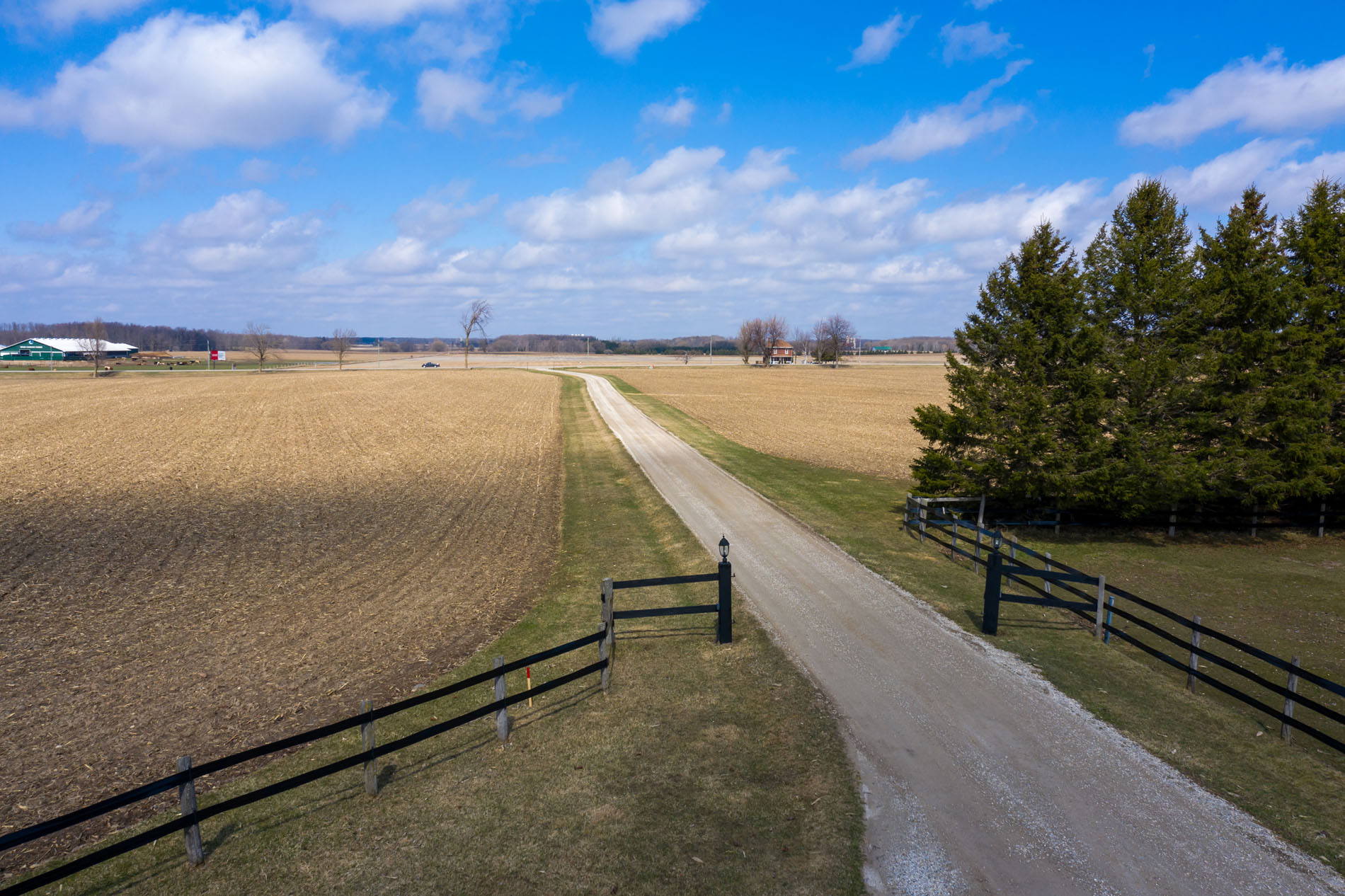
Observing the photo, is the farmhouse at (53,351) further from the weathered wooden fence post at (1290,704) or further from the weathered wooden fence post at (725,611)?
the weathered wooden fence post at (1290,704)

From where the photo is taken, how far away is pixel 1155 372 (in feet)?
61.6

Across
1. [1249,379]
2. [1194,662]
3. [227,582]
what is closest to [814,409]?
[1249,379]

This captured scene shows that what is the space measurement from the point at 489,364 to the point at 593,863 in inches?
5448

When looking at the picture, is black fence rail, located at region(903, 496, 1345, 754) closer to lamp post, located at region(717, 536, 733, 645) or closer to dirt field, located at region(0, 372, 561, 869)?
lamp post, located at region(717, 536, 733, 645)

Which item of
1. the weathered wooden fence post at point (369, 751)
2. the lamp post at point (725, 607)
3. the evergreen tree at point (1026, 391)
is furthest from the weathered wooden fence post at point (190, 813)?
the evergreen tree at point (1026, 391)

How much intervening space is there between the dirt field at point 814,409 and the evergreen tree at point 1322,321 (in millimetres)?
12934

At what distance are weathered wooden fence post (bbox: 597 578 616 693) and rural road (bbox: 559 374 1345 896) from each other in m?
3.19

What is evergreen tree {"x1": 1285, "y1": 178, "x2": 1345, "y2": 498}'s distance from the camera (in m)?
19.8

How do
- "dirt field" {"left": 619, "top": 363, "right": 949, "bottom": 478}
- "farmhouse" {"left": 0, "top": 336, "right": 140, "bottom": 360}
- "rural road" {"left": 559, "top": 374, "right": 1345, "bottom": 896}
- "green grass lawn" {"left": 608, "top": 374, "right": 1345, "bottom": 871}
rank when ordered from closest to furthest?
"rural road" {"left": 559, "top": 374, "right": 1345, "bottom": 896}, "green grass lawn" {"left": 608, "top": 374, "right": 1345, "bottom": 871}, "dirt field" {"left": 619, "top": 363, "right": 949, "bottom": 478}, "farmhouse" {"left": 0, "top": 336, "right": 140, "bottom": 360}

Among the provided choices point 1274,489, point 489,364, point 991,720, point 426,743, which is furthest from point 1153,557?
point 489,364

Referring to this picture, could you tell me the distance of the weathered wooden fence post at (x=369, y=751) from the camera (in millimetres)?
7848

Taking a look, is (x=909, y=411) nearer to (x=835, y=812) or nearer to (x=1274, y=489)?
(x=1274, y=489)

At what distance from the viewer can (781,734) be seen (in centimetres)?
939

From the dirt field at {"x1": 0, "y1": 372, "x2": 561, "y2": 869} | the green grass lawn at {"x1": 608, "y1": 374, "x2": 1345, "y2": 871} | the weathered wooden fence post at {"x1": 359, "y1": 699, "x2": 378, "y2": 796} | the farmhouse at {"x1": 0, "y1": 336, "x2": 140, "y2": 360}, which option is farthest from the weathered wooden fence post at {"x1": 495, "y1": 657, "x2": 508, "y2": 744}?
the farmhouse at {"x1": 0, "y1": 336, "x2": 140, "y2": 360}
